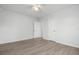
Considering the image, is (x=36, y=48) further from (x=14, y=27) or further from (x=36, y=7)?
(x=36, y=7)

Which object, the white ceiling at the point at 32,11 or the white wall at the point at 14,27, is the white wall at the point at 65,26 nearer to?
the white ceiling at the point at 32,11

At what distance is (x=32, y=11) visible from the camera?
180 centimetres

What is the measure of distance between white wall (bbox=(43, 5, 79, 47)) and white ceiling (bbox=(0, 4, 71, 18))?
94 mm

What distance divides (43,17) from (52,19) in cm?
20

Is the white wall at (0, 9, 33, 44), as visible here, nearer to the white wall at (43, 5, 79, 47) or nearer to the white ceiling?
the white ceiling

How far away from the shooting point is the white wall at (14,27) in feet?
5.64

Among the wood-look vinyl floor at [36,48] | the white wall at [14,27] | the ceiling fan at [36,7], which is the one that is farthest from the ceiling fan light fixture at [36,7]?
the wood-look vinyl floor at [36,48]

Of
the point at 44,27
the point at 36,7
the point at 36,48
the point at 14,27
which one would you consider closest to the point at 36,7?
the point at 36,7

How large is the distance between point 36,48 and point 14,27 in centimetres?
64

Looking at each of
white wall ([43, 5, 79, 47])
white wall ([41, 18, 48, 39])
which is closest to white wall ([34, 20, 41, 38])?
white wall ([41, 18, 48, 39])

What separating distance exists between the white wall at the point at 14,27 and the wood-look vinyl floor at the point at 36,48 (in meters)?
0.12

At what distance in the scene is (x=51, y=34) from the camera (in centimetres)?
184
